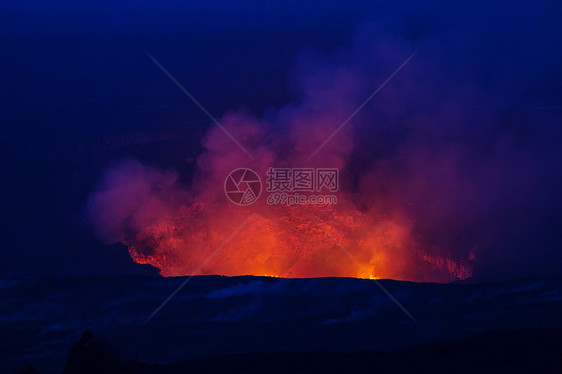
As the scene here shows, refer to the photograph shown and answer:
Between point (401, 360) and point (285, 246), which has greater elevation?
point (285, 246)

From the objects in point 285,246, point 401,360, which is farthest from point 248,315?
point 285,246

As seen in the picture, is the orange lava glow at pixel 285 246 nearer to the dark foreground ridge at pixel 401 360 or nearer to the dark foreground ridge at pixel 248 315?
the dark foreground ridge at pixel 248 315

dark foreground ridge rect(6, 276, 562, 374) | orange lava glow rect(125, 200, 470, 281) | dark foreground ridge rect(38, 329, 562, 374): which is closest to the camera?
dark foreground ridge rect(38, 329, 562, 374)

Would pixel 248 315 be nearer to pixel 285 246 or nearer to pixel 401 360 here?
pixel 401 360

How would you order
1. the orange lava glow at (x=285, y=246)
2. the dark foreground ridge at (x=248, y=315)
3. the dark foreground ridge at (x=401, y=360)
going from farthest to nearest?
1. the orange lava glow at (x=285, y=246)
2. the dark foreground ridge at (x=248, y=315)
3. the dark foreground ridge at (x=401, y=360)

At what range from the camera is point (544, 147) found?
442 inches

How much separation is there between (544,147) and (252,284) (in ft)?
27.6

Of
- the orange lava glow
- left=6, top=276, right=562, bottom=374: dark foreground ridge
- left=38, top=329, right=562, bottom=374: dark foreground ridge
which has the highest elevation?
the orange lava glow

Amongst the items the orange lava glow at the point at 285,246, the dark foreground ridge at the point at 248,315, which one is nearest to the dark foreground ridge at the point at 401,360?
the dark foreground ridge at the point at 248,315

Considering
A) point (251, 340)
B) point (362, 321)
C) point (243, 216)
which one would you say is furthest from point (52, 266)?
point (362, 321)

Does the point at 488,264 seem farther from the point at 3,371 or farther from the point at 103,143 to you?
the point at 103,143

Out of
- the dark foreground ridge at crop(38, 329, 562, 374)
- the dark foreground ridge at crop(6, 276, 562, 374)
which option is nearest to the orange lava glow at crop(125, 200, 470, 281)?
the dark foreground ridge at crop(6, 276, 562, 374)

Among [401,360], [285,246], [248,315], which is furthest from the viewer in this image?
[285,246]

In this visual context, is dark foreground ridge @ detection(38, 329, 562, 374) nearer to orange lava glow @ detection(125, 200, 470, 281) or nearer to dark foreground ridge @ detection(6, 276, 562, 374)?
dark foreground ridge @ detection(6, 276, 562, 374)
